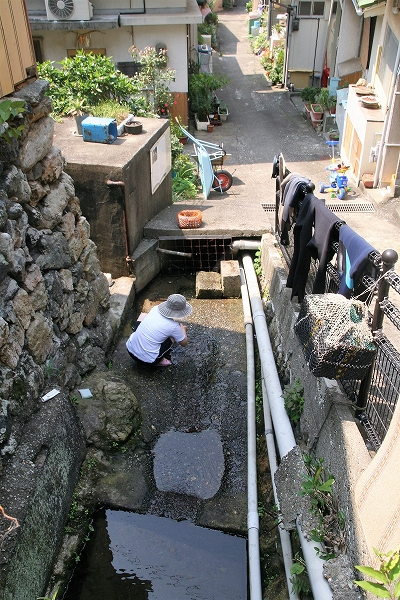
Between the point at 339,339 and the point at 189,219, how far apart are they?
6.33 metres

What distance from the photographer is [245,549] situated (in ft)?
16.8

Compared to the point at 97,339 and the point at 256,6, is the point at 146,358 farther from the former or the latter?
the point at 256,6

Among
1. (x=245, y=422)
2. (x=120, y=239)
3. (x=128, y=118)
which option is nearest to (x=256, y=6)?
(x=128, y=118)

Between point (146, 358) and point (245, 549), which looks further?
point (146, 358)

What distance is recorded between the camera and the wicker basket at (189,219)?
9750mm

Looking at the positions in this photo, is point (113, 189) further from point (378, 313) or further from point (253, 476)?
point (378, 313)

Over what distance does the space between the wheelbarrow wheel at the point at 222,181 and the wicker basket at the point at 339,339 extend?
9.80 m

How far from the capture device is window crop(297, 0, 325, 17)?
21.6m

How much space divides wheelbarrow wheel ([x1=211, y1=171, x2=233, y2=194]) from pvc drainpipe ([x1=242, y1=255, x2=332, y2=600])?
436 cm

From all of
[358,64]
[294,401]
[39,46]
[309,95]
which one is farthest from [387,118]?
[39,46]

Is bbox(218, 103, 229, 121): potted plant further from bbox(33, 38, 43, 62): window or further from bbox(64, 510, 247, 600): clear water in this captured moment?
bbox(64, 510, 247, 600): clear water

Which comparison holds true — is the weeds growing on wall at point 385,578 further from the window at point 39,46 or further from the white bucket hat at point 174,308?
the window at point 39,46

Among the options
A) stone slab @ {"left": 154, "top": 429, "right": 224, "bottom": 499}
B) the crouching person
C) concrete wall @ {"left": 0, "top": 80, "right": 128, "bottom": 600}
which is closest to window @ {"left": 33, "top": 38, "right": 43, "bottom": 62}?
concrete wall @ {"left": 0, "top": 80, "right": 128, "bottom": 600}

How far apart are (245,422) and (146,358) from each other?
1683 millimetres
